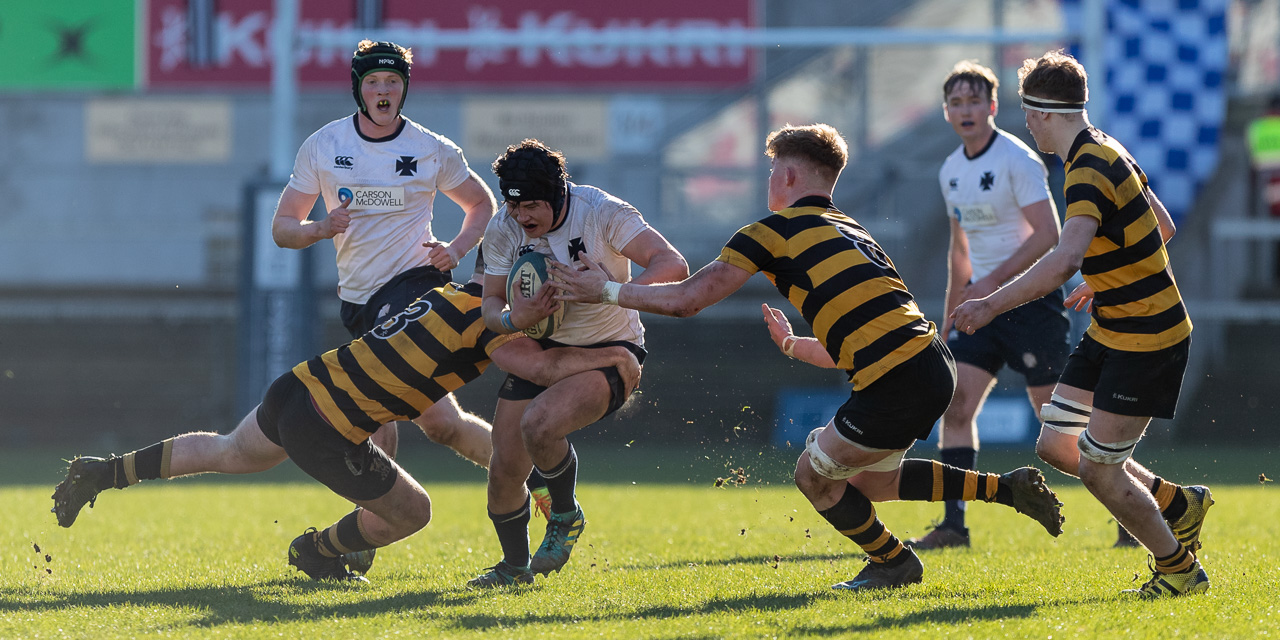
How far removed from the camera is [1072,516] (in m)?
7.31


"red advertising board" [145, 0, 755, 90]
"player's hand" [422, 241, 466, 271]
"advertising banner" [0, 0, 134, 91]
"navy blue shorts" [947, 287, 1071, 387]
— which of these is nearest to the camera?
"player's hand" [422, 241, 466, 271]

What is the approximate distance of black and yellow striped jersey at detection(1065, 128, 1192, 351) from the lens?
4238mm

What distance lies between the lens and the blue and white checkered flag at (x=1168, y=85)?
42.8 feet

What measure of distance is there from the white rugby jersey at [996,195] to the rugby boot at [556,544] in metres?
2.44

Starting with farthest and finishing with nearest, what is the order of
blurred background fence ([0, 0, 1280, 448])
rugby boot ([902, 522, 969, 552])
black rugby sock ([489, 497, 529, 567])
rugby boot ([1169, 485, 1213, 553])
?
blurred background fence ([0, 0, 1280, 448])
rugby boot ([902, 522, 969, 552])
black rugby sock ([489, 497, 529, 567])
rugby boot ([1169, 485, 1213, 553])

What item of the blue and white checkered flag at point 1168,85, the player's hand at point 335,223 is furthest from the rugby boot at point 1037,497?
the blue and white checkered flag at point 1168,85

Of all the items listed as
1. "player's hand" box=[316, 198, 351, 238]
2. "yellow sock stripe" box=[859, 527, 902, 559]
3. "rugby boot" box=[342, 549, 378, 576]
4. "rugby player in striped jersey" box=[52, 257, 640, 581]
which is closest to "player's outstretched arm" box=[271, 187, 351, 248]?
"player's hand" box=[316, 198, 351, 238]

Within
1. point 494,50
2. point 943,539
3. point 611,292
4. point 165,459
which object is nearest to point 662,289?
point 611,292

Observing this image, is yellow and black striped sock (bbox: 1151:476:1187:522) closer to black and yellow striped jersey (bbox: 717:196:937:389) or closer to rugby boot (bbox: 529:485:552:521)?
black and yellow striped jersey (bbox: 717:196:937:389)

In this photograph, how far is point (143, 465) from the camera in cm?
494

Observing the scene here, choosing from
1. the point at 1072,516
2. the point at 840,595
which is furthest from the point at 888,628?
the point at 1072,516

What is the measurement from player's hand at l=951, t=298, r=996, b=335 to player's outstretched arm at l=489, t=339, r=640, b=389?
1245mm

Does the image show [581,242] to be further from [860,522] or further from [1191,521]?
[1191,521]

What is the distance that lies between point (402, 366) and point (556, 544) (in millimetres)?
906
